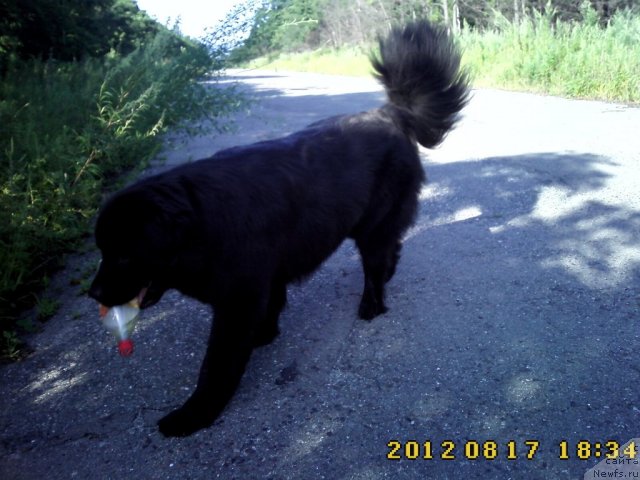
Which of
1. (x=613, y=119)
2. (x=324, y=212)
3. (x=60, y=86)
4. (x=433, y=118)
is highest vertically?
(x=60, y=86)

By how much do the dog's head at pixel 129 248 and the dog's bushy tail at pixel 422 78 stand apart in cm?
201

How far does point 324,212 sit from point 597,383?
159cm

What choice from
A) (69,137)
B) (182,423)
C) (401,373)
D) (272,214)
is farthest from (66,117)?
(401,373)

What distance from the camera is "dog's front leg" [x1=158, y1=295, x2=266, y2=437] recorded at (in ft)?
8.77

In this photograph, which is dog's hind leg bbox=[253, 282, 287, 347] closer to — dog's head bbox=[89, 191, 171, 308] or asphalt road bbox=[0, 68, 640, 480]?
asphalt road bbox=[0, 68, 640, 480]

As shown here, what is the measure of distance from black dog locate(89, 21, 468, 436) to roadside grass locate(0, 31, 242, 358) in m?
1.41

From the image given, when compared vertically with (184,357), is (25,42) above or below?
above

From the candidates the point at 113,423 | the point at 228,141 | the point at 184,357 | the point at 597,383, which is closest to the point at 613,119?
the point at 228,141

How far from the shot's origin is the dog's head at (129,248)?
8.07 ft

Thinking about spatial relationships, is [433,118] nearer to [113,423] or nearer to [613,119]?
[113,423]

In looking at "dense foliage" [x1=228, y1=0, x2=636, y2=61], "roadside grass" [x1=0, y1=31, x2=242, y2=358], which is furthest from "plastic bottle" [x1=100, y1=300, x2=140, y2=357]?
"dense foliage" [x1=228, y1=0, x2=636, y2=61]

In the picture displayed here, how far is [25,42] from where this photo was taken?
318 inches

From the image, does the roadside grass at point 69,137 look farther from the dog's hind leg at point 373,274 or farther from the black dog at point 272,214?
the dog's hind leg at point 373,274

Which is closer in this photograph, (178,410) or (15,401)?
(178,410)
